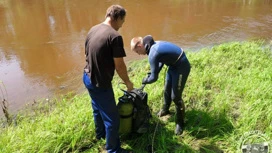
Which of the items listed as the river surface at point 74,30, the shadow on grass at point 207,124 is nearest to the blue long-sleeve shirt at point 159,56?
the shadow on grass at point 207,124

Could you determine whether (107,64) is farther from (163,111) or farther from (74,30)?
(74,30)

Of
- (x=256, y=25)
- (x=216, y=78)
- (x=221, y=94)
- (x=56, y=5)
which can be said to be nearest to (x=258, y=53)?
(x=216, y=78)

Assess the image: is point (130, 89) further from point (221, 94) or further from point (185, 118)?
point (221, 94)

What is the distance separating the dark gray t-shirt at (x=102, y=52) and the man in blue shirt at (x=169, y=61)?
0.55 meters

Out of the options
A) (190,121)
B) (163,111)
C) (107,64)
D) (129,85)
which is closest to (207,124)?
(190,121)

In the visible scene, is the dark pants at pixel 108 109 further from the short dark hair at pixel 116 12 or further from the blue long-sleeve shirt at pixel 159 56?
the short dark hair at pixel 116 12

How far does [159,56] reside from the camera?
10.4 ft

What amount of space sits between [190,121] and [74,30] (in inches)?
276

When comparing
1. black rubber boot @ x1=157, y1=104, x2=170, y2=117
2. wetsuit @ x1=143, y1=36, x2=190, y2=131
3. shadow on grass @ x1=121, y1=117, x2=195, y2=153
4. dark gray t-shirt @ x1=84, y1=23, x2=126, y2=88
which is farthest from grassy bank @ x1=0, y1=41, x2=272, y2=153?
dark gray t-shirt @ x1=84, y1=23, x2=126, y2=88

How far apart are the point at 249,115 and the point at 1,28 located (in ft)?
32.2

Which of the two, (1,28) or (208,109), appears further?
(1,28)

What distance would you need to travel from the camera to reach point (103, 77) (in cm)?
277

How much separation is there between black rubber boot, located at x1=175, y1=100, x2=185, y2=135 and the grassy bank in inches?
3.2

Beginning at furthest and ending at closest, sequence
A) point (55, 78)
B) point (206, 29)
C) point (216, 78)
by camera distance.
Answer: point (206, 29), point (55, 78), point (216, 78)
